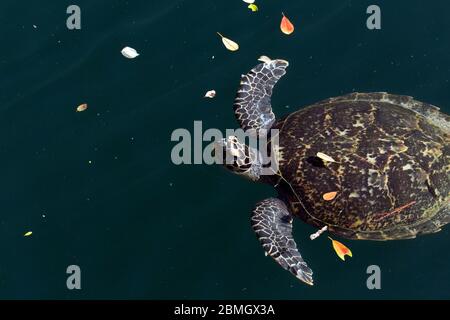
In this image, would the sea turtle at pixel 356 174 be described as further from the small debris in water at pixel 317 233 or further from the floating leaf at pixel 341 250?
the floating leaf at pixel 341 250

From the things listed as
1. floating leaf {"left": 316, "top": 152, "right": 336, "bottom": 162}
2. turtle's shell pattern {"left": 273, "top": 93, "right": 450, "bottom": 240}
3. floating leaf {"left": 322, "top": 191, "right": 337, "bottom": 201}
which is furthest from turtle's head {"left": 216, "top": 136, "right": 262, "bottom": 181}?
floating leaf {"left": 322, "top": 191, "right": 337, "bottom": 201}

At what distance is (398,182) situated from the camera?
6484mm

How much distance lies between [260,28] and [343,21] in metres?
1.37

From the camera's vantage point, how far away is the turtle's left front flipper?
6.59 metres

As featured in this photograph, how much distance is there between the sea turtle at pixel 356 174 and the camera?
21.4 ft

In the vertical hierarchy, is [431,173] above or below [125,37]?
below

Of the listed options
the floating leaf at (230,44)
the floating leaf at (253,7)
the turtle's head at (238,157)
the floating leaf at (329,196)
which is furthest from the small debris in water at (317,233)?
the floating leaf at (253,7)

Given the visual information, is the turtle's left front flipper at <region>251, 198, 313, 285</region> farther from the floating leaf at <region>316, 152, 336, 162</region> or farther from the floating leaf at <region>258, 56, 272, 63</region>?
the floating leaf at <region>258, 56, 272, 63</region>

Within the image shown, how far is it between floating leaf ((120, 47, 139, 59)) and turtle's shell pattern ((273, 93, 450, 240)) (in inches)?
124

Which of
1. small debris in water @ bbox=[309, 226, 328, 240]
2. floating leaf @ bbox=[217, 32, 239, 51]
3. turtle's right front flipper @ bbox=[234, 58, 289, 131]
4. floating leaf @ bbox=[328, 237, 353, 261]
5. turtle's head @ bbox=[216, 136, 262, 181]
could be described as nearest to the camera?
small debris in water @ bbox=[309, 226, 328, 240]

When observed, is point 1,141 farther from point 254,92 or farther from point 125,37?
point 254,92

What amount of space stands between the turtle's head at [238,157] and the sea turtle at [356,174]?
15 mm
